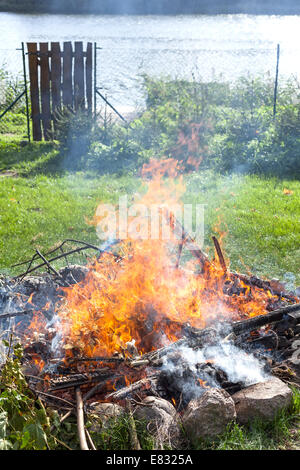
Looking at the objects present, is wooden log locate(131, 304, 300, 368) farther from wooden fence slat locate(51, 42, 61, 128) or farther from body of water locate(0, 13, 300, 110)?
body of water locate(0, 13, 300, 110)

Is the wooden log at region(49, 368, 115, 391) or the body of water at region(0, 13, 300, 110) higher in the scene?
the body of water at region(0, 13, 300, 110)

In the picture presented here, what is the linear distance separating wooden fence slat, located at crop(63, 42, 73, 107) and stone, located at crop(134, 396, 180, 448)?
26.7ft

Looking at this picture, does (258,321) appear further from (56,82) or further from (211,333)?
(56,82)

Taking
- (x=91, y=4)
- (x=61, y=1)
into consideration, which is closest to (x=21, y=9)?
(x=61, y=1)

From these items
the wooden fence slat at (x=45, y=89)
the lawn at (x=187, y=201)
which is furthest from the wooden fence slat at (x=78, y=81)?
the lawn at (x=187, y=201)

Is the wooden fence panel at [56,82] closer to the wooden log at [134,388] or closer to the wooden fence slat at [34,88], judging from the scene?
the wooden fence slat at [34,88]

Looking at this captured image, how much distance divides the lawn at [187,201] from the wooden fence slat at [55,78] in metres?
1.48

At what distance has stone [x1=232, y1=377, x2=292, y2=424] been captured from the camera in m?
2.86

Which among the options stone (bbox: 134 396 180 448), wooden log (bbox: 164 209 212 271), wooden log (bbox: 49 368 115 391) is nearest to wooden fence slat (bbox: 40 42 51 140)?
wooden log (bbox: 164 209 212 271)

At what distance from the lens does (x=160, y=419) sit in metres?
2.81

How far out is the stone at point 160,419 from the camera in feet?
9.02

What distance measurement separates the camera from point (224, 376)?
3172 millimetres

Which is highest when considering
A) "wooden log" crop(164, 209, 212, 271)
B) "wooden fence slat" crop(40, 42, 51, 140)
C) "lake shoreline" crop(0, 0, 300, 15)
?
"lake shoreline" crop(0, 0, 300, 15)
